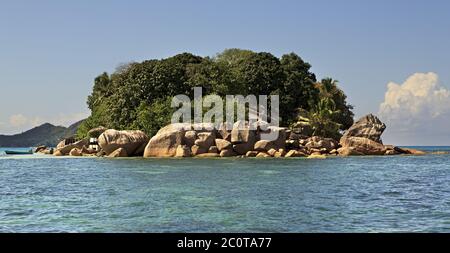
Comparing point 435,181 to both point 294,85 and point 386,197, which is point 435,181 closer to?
point 386,197

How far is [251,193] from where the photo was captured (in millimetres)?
18750

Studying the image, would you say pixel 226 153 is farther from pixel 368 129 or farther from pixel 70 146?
pixel 70 146

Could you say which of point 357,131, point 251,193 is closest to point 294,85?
point 357,131

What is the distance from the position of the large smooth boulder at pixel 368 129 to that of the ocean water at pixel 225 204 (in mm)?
26702

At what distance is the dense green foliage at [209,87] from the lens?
2131 inches

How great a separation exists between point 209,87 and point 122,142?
12681 millimetres

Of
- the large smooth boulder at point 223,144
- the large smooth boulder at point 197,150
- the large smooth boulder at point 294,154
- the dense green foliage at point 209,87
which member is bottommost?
the large smooth boulder at point 294,154

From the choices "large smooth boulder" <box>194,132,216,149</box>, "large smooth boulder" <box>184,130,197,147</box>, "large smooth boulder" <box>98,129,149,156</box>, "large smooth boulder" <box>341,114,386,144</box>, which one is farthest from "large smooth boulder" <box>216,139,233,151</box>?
"large smooth boulder" <box>341,114,386,144</box>

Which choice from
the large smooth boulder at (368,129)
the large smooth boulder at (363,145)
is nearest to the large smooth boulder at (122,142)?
the large smooth boulder at (363,145)

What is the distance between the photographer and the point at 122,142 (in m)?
46.9

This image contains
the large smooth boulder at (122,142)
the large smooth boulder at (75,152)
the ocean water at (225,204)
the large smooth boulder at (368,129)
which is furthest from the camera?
the large smooth boulder at (368,129)

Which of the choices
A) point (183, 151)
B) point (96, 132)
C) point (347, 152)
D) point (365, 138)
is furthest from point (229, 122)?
point (96, 132)

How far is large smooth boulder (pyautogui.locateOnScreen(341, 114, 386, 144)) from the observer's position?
173ft

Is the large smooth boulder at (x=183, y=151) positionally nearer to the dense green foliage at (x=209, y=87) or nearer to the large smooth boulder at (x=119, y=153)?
the large smooth boulder at (x=119, y=153)
